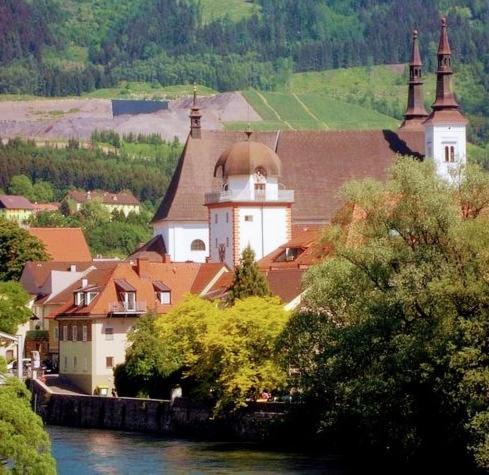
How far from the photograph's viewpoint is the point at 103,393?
96.3 meters

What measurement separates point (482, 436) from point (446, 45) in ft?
250

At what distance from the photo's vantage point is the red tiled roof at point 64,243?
14526 centimetres

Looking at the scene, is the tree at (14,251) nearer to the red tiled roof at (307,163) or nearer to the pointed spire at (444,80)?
the red tiled roof at (307,163)

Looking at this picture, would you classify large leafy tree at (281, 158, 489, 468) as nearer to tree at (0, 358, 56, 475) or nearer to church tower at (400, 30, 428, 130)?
tree at (0, 358, 56, 475)

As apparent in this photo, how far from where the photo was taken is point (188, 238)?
127938 mm

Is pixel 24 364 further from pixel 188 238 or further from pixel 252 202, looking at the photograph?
pixel 188 238

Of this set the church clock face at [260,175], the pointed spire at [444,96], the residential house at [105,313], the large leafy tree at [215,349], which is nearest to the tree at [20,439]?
the large leafy tree at [215,349]

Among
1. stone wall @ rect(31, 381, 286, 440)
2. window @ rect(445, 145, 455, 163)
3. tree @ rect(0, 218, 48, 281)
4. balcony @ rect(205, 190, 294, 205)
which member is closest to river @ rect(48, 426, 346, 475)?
stone wall @ rect(31, 381, 286, 440)

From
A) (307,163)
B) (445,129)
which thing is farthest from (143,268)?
(445,129)

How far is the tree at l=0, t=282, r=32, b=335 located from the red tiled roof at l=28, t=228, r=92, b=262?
117 feet

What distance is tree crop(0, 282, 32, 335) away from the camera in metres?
105

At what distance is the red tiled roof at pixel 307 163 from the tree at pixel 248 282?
34476 millimetres

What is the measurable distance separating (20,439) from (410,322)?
18.2 meters

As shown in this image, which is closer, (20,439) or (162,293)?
(20,439)
